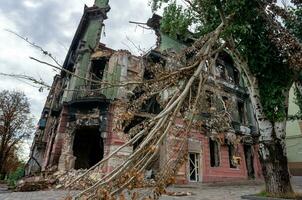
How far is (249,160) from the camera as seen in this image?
18625 millimetres

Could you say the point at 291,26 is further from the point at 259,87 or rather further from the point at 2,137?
the point at 2,137

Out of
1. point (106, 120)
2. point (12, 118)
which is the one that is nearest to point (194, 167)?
point (106, 120)

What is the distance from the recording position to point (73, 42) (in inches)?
796

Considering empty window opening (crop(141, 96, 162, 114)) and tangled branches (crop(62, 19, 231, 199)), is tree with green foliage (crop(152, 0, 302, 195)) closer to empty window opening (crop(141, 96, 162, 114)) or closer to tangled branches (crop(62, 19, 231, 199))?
tangled branches (crop(62, 19, 231, 199))

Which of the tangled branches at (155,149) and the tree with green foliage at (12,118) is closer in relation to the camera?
the tangled branches at (155,149)

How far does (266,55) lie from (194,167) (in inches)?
354

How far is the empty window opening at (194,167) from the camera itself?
49.2ft

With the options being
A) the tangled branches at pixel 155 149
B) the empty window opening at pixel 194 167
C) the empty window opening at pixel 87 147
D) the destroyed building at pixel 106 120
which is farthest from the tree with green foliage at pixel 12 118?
the tangled branches at pixel 155 149

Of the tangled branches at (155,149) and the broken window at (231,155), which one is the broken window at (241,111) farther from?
the tangled branches at (155,149)

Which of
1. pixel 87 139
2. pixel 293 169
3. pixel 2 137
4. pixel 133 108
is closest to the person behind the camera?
pixel 133 108

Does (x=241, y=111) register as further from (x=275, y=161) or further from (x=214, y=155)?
(x=275, y=161)

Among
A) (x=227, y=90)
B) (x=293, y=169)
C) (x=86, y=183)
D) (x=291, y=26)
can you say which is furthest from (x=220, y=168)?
(x=86, y=183)

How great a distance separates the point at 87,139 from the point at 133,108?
1308 centimetres

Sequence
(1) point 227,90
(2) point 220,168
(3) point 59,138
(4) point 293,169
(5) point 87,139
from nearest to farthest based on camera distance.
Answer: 1. (3) point 59,138
2. (2) point 220,168
3. (5) point 87,139
4. (1) point 227,90
5. (4) point 293,169
